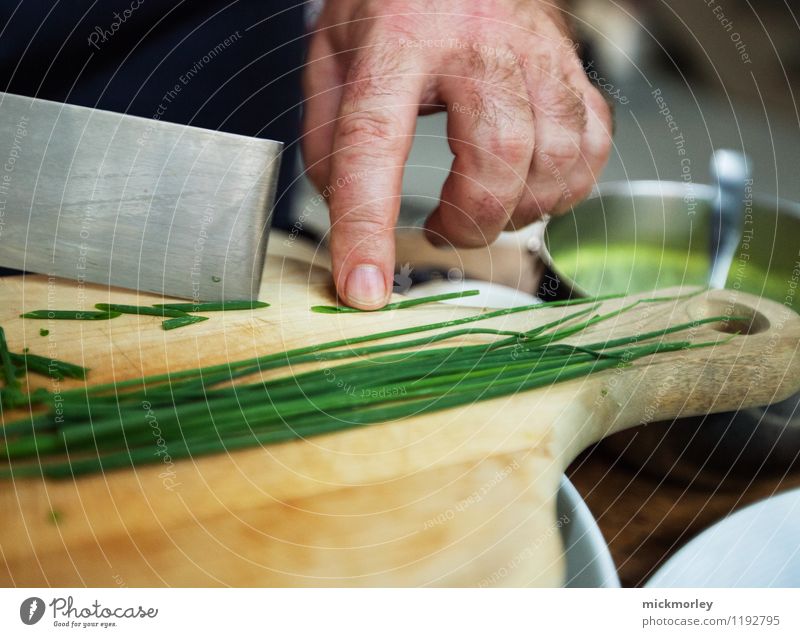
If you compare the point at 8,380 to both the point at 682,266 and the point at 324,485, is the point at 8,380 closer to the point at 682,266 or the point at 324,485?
the point at 324,485

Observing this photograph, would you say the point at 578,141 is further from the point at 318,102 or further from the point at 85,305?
the point at 85,305

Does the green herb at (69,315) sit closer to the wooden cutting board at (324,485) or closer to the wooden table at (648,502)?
the wooden cutting board at (324,485)

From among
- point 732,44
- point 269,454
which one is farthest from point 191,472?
point 732,44

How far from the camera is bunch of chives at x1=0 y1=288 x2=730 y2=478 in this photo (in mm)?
291

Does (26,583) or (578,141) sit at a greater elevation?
(578,141)

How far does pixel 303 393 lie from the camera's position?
12.6 inches

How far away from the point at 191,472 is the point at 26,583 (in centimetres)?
9

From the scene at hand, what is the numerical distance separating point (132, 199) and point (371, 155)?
0.42 feet

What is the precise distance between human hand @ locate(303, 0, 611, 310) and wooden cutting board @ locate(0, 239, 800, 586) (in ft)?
0.22

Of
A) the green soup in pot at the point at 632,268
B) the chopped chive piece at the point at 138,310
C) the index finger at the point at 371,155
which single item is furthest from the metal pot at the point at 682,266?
the chopped chive piece at the point at 138,310

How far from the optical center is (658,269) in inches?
15.7

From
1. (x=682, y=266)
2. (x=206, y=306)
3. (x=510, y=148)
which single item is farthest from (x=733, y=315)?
(x=206, y=306)

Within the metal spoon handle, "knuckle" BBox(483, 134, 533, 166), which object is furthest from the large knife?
the metal spoon handle

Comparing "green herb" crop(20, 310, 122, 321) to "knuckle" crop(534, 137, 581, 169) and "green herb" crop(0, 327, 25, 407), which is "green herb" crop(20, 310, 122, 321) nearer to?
"green herb" crop(0, 327, 25, 407)
